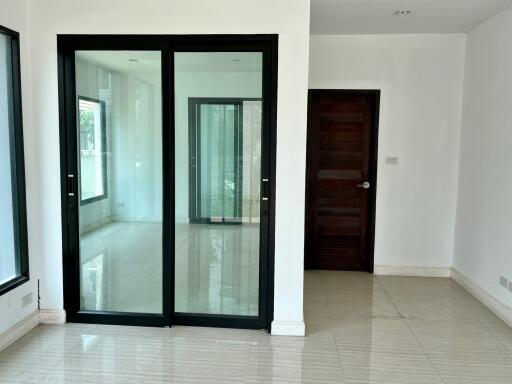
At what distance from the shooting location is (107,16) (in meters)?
3.40

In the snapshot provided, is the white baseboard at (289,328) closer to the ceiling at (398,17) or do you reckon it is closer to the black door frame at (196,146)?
the black door frame at (196,146)

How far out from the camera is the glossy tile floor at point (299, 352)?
9.57 feet

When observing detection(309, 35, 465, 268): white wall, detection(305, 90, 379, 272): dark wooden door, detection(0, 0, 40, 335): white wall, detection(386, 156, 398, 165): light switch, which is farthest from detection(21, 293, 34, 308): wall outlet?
detection(386, 156, 398, 165): light switch

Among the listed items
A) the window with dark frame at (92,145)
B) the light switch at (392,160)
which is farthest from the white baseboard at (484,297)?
the window with dark frame at (92,145)

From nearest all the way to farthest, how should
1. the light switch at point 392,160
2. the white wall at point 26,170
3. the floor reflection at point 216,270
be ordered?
the white wall at point 26,170 < the floor reflection at point 216,270 < the light switch at point 392,160

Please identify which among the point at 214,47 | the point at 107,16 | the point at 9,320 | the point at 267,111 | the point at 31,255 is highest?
the point at 107,16

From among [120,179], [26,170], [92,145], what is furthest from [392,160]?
[26,170]

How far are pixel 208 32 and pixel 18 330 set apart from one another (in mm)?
2676

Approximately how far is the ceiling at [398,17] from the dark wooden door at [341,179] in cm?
76

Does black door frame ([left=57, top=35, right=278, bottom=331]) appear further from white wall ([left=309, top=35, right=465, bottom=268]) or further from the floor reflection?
white wall ([left=309, top=35, right=465, bottom=268])

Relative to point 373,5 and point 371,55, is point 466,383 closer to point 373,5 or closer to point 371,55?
point 373,5

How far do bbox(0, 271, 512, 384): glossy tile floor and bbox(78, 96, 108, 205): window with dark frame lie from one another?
116 cm

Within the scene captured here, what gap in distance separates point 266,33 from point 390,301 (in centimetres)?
278

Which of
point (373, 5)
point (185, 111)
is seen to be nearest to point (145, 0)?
point (185, 111)
